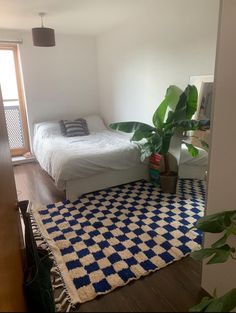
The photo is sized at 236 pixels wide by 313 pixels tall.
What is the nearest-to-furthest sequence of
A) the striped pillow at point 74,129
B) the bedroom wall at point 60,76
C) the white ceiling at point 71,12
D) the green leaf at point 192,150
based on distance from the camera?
the green leaf at point 192,150, the white ceiling at point 71,12, the striped pillow at point 74,129, the bedroom wall at point 60,76

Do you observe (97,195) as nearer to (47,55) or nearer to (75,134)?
(75,134)

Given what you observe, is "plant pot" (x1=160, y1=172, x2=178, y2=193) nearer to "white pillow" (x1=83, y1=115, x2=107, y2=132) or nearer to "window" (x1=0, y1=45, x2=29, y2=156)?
"white pillow" (x1=83, y1=115, x2=107, y2=132)

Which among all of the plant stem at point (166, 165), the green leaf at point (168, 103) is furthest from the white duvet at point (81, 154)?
the green leaf at point (168, 103)

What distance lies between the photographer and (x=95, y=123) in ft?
13.7

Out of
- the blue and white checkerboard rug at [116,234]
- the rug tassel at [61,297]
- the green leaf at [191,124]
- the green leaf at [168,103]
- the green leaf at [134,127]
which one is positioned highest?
the green leaf at [168,103]

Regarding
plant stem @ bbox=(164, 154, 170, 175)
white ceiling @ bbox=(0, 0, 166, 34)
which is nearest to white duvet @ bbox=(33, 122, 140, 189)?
plant stem @ bbox=(164, 154, 170, 175)

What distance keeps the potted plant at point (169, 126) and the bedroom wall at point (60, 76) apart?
1.63 metres

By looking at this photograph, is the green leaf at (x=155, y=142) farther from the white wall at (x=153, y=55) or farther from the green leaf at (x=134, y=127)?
the white wall at (x=153, y=55)

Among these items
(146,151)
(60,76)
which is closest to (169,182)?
(146,151)

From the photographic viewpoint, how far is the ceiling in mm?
2445

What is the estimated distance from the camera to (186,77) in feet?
8.59

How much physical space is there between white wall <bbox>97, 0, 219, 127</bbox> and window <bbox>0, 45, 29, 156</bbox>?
1.36m

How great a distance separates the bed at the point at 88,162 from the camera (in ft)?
8.66

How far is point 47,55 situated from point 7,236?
376 centimetres
